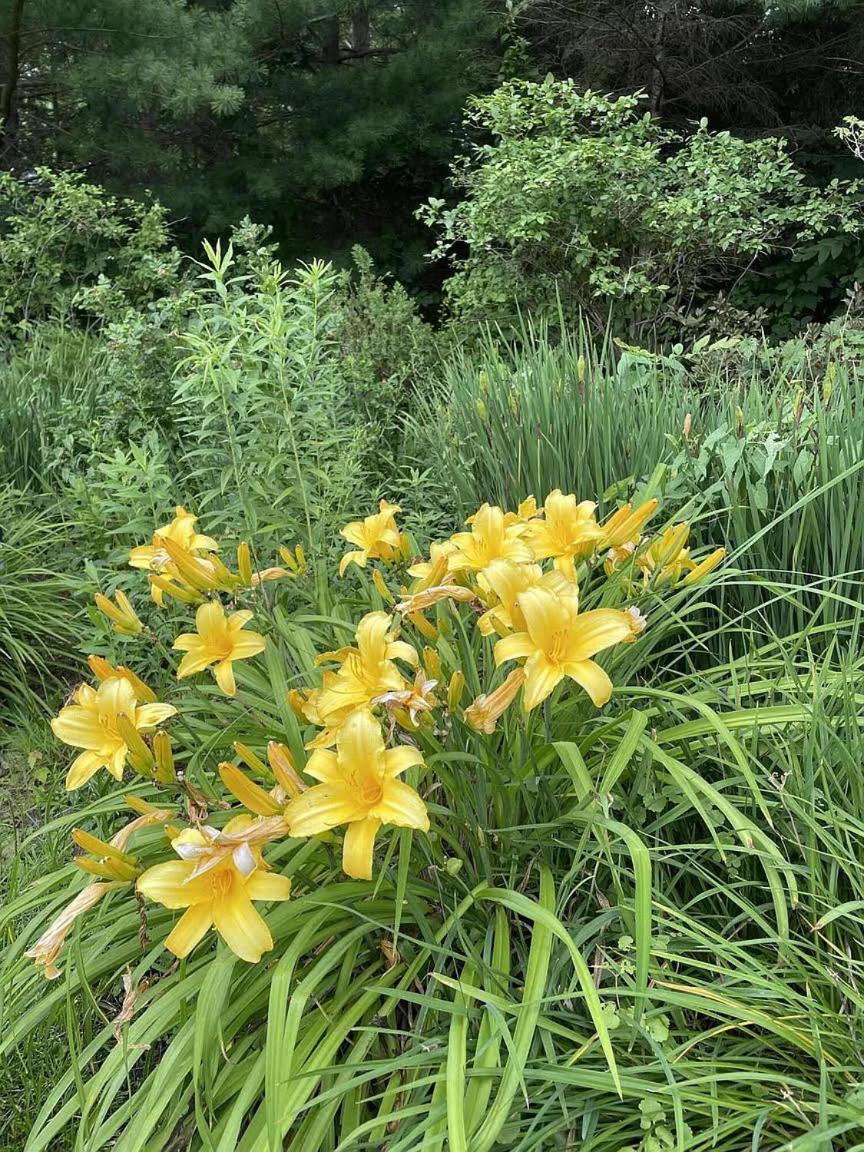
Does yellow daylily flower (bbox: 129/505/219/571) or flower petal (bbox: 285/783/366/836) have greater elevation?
yellow daylily flower (bbox: 129/505/219/571)

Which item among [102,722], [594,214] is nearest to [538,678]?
[102,722]

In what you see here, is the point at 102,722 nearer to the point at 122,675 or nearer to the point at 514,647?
the point at 122,675

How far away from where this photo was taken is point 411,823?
0.89 m

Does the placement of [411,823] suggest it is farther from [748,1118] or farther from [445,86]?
[445,86]

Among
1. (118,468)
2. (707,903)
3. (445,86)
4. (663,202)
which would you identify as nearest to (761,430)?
(707,903)

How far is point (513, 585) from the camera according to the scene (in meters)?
1.05

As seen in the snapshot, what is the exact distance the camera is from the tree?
5227 millimetres

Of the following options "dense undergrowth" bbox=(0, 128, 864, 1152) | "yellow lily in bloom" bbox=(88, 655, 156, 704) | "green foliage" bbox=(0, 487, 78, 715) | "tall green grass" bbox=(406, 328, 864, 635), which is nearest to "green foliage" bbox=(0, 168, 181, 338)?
"green foliage" bbox=(0, 487, 78, 715)

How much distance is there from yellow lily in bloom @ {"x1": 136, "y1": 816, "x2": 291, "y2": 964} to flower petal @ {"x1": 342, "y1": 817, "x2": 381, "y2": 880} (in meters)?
0.08

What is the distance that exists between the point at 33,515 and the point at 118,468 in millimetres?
1090

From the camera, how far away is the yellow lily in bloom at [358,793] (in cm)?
92

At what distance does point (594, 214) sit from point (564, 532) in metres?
3.60

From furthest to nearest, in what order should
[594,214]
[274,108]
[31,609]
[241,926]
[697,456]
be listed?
[274,108]
[594,214]
[31,609]
[697,456]
[241,926]

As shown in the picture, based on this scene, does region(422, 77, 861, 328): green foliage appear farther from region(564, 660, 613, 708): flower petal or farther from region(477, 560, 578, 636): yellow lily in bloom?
region(564, 660, 613, 708): flower petal
